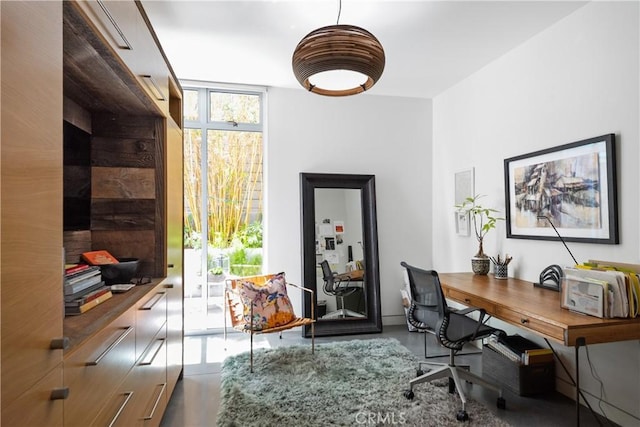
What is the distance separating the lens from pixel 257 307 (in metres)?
3.25

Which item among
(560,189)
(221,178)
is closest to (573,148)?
(560,189)

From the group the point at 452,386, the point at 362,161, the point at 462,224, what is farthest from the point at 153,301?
the point at 462,224

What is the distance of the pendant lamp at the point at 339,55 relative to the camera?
6.53 ft

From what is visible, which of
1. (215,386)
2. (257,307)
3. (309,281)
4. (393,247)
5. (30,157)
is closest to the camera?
(30,157)

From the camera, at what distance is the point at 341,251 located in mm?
4219

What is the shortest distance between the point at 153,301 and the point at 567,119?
311 cm

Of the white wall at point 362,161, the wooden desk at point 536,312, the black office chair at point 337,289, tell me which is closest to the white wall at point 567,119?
the wooden desk at point 536,312

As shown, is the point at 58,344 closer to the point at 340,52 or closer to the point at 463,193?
the point at 340,52

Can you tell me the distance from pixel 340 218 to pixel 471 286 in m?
1.74

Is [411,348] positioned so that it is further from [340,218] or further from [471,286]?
[340,218]

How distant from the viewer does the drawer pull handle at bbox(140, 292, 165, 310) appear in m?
1.88

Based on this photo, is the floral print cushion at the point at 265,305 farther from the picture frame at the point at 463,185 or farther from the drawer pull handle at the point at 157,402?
the picture frame at the point at 463,185

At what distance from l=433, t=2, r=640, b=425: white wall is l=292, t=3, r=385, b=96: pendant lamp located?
1566 mm

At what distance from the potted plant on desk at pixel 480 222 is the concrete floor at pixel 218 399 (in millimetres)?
881
